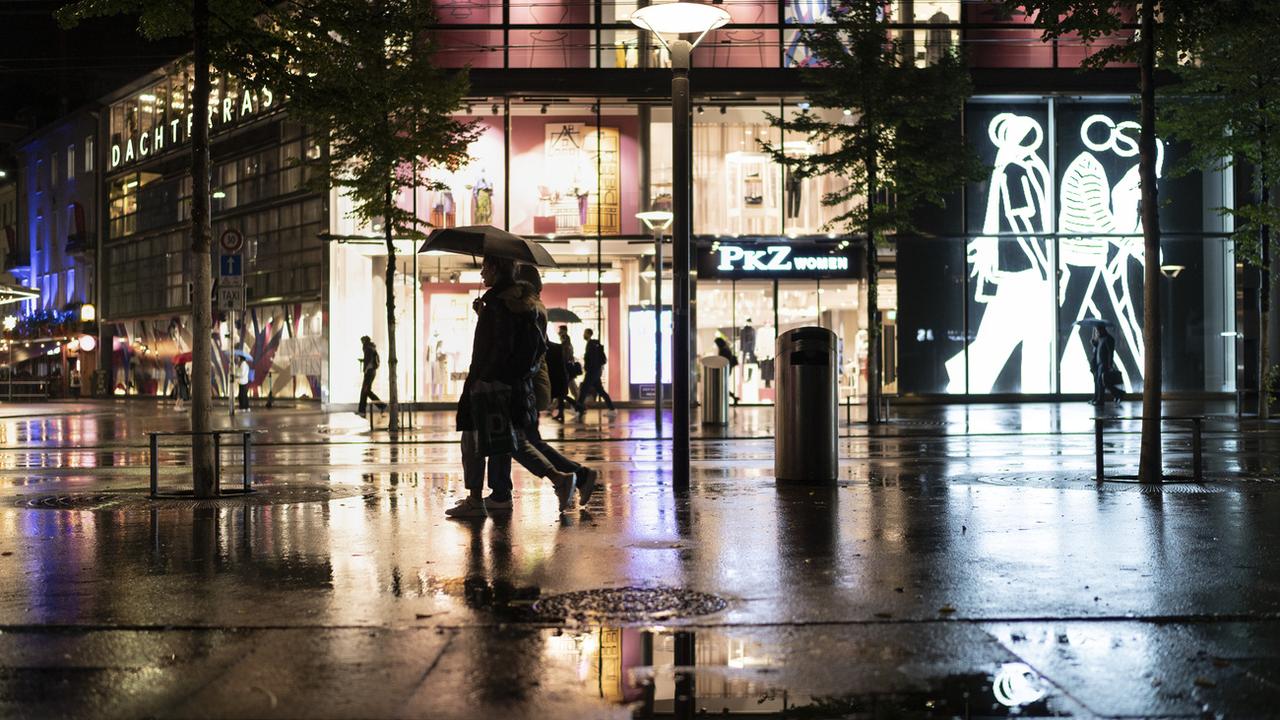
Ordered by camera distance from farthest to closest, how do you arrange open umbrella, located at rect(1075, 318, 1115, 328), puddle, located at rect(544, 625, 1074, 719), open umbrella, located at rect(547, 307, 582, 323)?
1. open umbrella, located at rect(1075, 318, 1115, 328)
2. open umbrella, located at rect(547, 307, 582, 323)
3. puddle, located at rect(544, 625, 1074, 719)

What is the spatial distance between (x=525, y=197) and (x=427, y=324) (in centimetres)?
445

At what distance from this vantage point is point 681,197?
12500 mm

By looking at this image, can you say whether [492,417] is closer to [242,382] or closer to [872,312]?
[872,312]

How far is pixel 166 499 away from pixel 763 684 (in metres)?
8.66

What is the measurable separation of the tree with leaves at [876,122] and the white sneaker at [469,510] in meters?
16.3

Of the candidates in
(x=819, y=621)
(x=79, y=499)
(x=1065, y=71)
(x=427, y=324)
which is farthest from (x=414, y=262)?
(x=819, y=621)

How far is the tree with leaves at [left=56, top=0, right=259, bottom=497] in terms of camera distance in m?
11.7

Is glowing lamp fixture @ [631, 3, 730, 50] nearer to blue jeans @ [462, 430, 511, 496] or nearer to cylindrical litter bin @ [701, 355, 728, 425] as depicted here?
blue jeans @ [462, 430, 511, 496]

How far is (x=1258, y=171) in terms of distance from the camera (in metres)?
27.0

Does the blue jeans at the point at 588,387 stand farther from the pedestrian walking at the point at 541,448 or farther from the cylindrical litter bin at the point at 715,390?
the pedestrian walking at the point at 541,448

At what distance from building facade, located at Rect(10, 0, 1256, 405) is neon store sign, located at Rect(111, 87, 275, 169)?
22.8 feet

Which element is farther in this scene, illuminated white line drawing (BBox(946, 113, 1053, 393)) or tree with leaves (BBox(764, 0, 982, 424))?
illuminated white line drawing (BBox(946, 113, 1053, 393))

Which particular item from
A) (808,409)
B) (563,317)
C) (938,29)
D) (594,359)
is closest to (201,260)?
(808,409)

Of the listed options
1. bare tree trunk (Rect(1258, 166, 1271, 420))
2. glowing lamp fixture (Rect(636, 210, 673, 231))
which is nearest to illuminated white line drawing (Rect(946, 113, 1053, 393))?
bare tree trunk (Rect(1258, 166, 1271, 420))
